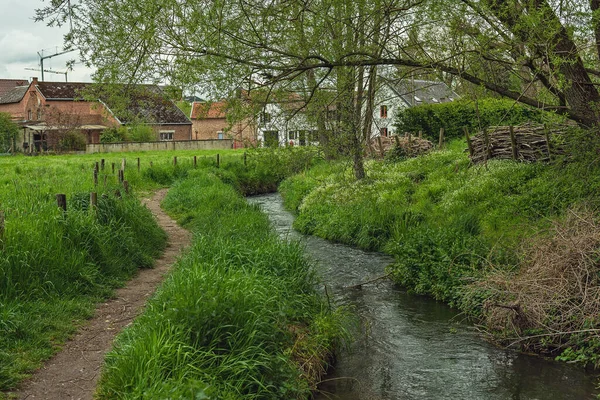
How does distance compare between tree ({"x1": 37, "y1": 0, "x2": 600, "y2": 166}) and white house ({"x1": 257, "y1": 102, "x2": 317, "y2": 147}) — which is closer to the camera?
tree ({"x1": 37, "y1": 0, "x2": 600, "y2": 166})

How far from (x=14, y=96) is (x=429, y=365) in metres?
65.7

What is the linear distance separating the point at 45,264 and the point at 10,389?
2.94 m

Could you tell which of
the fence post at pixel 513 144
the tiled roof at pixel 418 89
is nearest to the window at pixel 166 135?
the tiled roof at pixel 418 89

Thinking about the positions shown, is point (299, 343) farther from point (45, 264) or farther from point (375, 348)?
point (45, 264)

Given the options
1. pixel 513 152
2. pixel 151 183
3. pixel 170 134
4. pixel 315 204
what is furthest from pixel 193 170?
pixel 170 134

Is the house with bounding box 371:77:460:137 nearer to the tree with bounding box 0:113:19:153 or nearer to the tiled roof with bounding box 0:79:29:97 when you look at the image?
the tree with bounding box 0:113:19:153

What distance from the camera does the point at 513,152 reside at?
749 inches

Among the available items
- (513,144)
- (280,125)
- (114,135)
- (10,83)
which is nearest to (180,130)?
(114,135)

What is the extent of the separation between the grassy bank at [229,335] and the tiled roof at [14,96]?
60.4 metres

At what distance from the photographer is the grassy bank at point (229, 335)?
580cm

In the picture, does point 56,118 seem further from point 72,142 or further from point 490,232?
point 490,232

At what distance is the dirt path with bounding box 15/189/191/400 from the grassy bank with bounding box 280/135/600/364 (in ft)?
16.9

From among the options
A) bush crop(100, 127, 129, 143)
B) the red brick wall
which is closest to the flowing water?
bush crop(100, 127, 129, 143)

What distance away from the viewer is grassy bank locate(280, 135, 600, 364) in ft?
28.6
